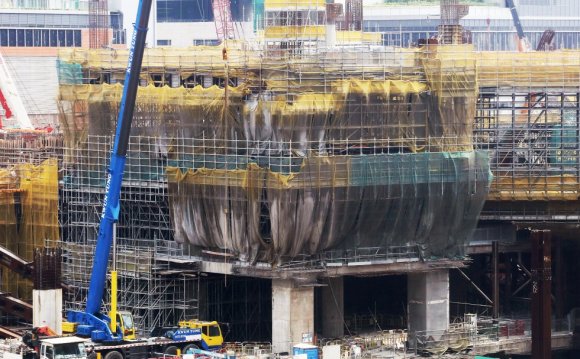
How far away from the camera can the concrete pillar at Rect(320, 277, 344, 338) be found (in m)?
107

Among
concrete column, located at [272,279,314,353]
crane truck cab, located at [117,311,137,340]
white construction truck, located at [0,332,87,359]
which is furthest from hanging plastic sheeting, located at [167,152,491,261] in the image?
white construction truck, located at [0,332,87,359]

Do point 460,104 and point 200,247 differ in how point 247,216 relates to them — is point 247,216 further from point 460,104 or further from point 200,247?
point 460,104

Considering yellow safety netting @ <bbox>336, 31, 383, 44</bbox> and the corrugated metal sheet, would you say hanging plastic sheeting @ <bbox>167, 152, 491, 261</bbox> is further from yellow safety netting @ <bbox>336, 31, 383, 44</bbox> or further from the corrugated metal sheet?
the corrugated metal sheet

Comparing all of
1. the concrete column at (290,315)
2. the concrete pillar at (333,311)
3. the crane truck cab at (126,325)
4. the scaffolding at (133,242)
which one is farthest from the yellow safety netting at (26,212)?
the concrete column at (290,315)

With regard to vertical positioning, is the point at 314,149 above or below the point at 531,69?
below

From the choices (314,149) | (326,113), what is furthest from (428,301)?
(326,113)

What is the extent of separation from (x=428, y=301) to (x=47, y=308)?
65.1 ft

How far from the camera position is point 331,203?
330ft

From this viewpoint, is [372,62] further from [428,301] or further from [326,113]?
[428,301]

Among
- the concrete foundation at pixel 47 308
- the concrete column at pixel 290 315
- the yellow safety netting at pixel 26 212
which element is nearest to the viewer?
the concrete foundation at pixel 47 308

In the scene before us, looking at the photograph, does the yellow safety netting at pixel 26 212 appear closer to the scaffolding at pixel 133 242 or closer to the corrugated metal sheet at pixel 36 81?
the scaffolding at pixel 133 242

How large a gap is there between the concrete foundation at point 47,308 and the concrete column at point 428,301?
18502 mm

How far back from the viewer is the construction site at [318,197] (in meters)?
101

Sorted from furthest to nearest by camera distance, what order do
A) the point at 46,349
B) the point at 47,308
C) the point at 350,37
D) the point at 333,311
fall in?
the point at 350,37 → the point at 333,311 → the point at 47,308 → the point at 46,349
